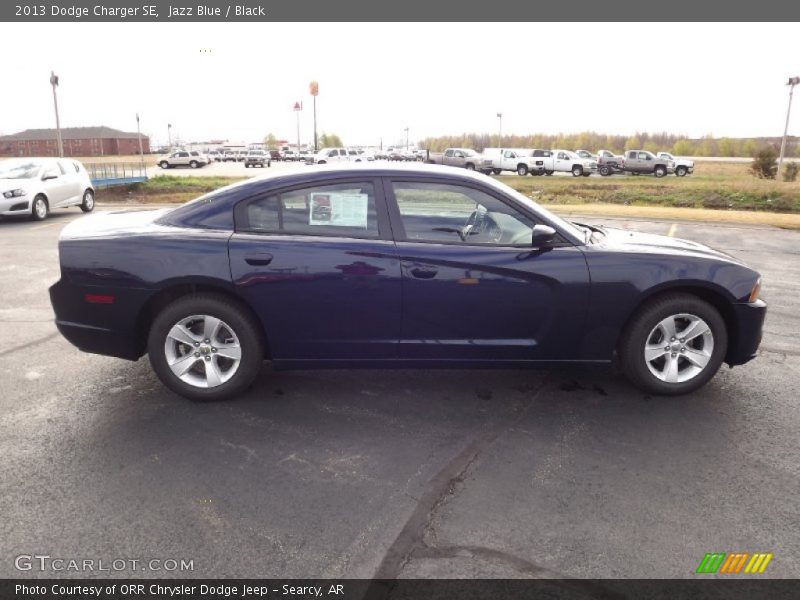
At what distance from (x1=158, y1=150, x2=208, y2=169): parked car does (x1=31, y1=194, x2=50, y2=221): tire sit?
40.0 m

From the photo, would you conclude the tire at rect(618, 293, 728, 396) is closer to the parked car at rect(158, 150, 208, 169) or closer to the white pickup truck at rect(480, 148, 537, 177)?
the white pickup truck at rect(480, 148, 537, 177)

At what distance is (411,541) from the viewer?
2.78 m

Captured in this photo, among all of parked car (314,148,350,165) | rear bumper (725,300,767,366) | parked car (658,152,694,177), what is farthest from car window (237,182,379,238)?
parked car (658,152,694,177)

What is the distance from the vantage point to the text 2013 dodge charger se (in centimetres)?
407

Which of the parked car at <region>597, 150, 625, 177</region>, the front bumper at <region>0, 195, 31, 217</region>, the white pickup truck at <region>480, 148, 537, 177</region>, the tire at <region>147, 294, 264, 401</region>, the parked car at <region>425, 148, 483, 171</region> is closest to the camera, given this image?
the tire at <region>147, 294, 264, 401</region>

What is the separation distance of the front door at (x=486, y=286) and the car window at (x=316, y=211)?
0.20m

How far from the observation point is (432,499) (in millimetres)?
3111

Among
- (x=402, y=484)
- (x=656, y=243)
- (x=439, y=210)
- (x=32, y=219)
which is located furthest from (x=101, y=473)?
(x=32, y=219)

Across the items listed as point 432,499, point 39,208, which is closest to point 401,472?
point 432,499

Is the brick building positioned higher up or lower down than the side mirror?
higher up

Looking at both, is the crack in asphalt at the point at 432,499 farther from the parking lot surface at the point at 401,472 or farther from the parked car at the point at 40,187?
the parked car at the point at 40,187

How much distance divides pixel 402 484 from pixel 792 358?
3.95 m

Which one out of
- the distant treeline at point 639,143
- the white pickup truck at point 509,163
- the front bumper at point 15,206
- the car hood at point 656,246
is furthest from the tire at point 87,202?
the distant treeline at point 639,143
